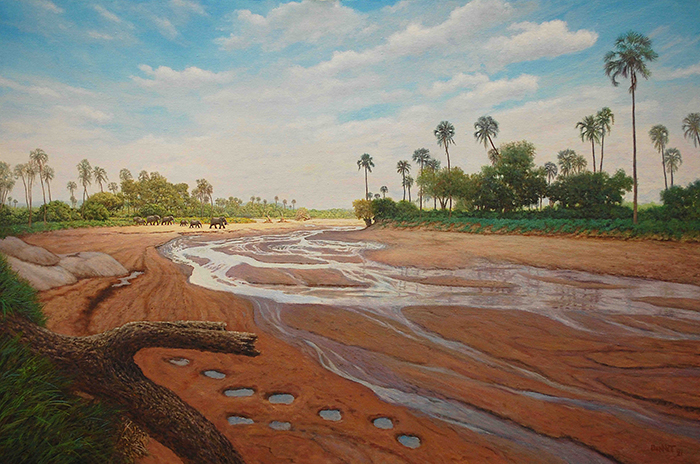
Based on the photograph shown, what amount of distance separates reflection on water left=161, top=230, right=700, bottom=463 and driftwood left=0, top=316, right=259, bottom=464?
6.14 feet

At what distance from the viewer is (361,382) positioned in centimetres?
403

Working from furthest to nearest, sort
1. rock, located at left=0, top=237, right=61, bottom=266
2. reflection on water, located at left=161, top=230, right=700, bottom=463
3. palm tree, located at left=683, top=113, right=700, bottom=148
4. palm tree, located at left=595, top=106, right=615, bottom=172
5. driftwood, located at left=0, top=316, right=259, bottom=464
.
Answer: palm tree, located at left=595, top=106, right=615, bottom=172, palm tree, located at left=683, top=113, right=700, bottom=148, rock, located at left=0, top=237, right=61, bottom=266, reflection on water, located at left=161, top=230, right=700, bottom=463, driftwood, located at left=0, top=316, right=259, bottom=464

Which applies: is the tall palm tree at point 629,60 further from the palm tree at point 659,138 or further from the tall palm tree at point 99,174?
the tall palm tree at point 99,174

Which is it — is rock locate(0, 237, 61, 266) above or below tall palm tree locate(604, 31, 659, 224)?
below

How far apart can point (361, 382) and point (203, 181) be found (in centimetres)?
5406

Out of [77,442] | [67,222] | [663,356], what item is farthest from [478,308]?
[67,222]

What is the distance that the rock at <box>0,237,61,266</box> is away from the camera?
12.5 ft

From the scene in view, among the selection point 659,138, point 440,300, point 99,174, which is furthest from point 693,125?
point 99,174

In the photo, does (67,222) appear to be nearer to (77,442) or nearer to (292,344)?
(292,344)

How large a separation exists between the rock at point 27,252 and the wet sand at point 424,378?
0.26 meters

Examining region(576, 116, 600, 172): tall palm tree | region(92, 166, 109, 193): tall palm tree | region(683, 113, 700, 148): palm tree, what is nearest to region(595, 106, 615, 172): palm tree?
region(576, 116, 600, 172): tall palm tree

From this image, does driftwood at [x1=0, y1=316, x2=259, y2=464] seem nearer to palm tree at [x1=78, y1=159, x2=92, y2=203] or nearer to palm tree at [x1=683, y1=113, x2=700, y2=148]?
palm tree at [x1=78, y1=159, x2=92, y2=203]

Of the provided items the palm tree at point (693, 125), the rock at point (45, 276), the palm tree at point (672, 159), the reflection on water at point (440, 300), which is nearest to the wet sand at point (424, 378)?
the reflection on water at point (440, 300)

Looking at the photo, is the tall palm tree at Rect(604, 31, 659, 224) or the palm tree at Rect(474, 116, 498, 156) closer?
the tall palm tree at Rect(604, 31, 659, 224)
